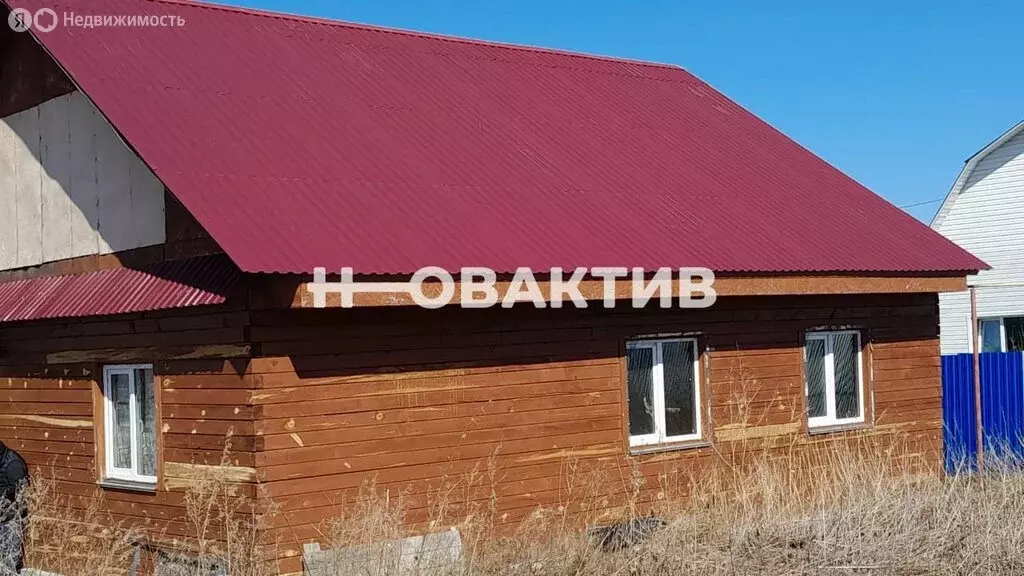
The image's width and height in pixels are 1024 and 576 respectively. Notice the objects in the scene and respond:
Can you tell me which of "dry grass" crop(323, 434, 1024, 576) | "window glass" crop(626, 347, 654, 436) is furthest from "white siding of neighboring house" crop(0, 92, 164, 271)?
"window glass" crop(626, 347, 654, 436)

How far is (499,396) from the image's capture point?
34.3 ft

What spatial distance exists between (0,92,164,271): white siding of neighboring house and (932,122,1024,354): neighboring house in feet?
54.0

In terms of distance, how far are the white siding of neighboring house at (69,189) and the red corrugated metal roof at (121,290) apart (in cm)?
29

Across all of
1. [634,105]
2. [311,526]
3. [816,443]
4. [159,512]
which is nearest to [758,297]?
[816,443]

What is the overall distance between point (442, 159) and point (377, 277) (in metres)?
2.66

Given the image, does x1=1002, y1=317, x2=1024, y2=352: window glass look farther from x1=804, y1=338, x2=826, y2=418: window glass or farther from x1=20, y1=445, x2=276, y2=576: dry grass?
x1=20, y1=445, x2=276, y2=576: dry grass

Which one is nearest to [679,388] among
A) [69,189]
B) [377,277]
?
[377,277]

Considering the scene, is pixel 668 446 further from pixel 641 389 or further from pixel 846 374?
pixel 846 374

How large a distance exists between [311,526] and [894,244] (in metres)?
7.12

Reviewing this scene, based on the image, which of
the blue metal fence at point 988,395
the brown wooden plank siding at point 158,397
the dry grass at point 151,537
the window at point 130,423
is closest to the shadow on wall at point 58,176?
the brown wooden plank siding at point 158,397

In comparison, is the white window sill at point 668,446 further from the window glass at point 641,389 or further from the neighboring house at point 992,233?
the neighboring house at point 992,233

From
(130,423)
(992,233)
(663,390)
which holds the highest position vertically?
(992,233)

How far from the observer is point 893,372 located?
13375mm

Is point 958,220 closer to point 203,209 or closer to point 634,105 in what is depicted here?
point 634,105
